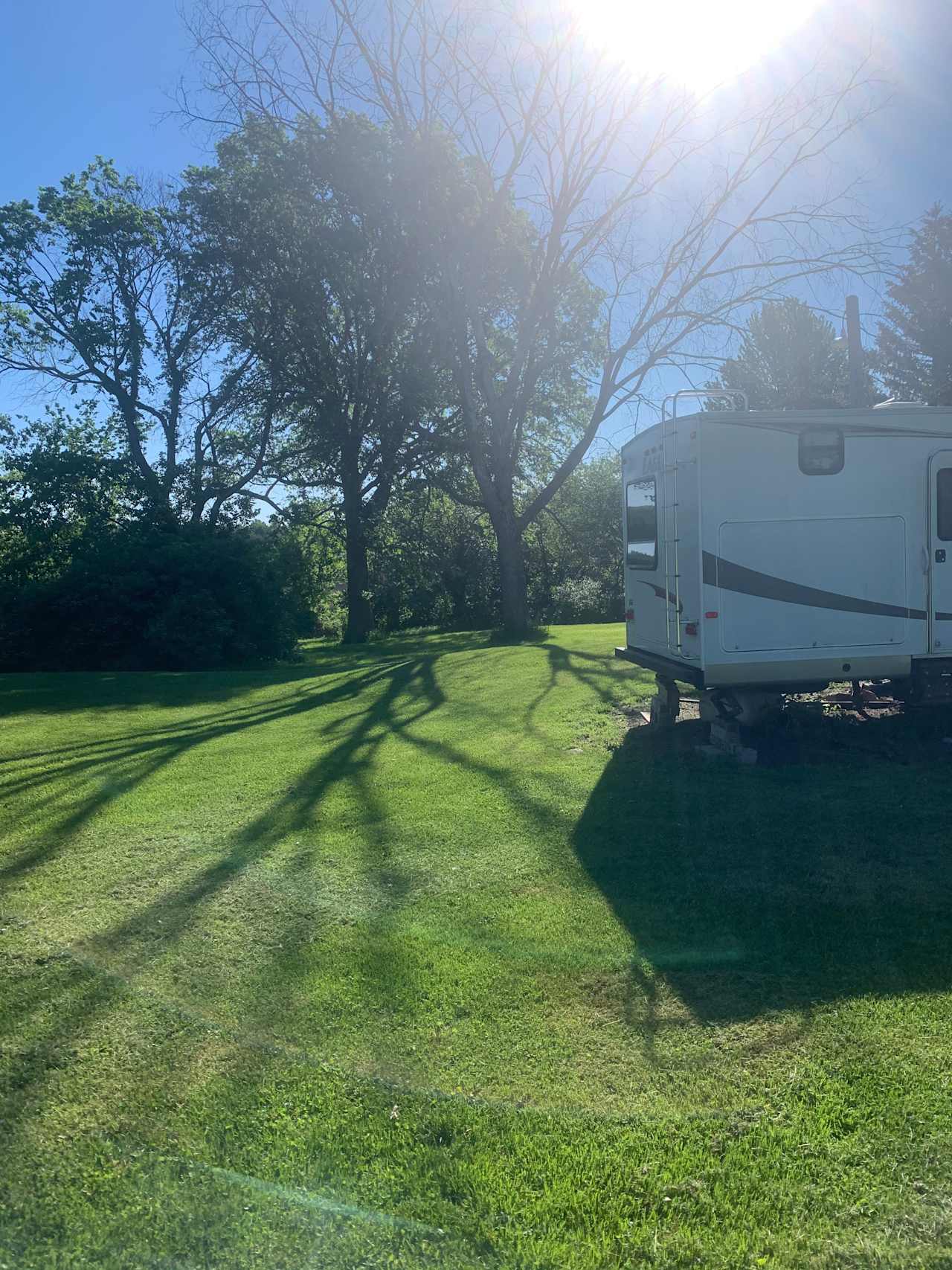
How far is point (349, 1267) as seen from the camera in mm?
2602

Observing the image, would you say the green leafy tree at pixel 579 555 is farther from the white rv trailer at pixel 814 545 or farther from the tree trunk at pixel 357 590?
the white rv trailer at pixel 814 545

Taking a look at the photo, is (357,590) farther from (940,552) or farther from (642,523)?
(940,552)

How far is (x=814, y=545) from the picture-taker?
802 cm

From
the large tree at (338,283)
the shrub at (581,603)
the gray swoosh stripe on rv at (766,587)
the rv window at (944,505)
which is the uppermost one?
the large tree at (338,283)

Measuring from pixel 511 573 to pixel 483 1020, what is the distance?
19013mm

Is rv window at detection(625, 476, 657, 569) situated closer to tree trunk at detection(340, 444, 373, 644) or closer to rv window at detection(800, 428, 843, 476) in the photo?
rv window at detection(800, 428, 843, 476)

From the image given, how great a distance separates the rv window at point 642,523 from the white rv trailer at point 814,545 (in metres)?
0.87

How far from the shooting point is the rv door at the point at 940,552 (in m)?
8.08

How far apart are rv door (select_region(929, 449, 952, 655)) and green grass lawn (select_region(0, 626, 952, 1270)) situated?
1.36 metres

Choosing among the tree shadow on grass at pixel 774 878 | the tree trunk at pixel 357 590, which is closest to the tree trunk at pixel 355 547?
the tree trunk at pixel 357 590

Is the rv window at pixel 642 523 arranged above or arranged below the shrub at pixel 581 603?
above

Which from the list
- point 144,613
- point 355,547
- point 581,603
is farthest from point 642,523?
point 581,603

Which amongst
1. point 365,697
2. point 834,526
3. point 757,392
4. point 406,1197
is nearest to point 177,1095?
point 406,1197

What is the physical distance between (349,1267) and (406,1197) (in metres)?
0.28
